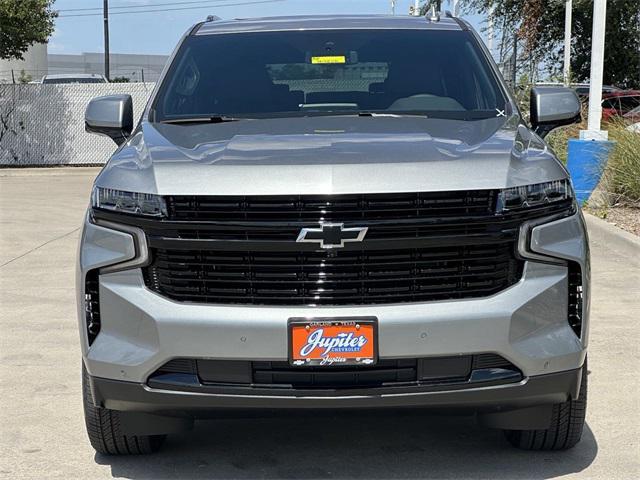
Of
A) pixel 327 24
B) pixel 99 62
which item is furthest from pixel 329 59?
pixel 99 62

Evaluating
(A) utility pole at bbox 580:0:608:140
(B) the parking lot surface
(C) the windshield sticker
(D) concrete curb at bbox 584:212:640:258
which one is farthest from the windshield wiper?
(A) utility pole at bbox 580:0:608:140

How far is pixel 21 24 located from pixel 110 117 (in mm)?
19153

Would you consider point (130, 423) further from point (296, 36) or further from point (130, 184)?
point (296, 36)

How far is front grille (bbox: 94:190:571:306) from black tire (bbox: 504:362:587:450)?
2.38 ft

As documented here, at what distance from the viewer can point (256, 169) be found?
12.9 feet

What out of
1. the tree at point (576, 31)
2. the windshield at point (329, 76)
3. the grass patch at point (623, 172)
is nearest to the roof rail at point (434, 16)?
the windshield at point (329, 76)

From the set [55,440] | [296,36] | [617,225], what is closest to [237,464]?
[55,440]

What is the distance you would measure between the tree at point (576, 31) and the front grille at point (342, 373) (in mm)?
28539

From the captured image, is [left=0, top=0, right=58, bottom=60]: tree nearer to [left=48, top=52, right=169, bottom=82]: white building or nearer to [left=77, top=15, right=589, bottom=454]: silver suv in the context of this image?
[left=77, top=15, right=589, bottom=454]: silver suv

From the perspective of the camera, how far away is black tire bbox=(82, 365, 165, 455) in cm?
436

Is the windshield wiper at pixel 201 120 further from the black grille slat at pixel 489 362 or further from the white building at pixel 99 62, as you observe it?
the white building at pixel 99 62

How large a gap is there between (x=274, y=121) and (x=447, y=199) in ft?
4.05

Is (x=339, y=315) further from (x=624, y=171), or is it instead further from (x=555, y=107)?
(x=624, y=171)

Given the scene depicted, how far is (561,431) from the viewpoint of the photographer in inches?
177
